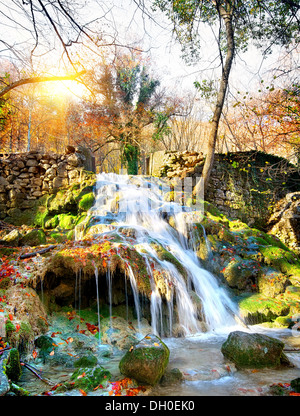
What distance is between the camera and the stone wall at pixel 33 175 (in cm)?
1042

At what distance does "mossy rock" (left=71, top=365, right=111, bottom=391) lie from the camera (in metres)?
2.91

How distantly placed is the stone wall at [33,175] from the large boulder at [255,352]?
868 cm

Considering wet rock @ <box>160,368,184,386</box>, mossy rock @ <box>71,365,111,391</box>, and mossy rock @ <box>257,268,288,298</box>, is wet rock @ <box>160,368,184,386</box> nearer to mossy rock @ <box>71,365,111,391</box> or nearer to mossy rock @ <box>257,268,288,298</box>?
mossy rock @ <box>71,365,111,391</box>

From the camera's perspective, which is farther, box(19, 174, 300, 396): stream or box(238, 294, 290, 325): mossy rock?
box(238, 294, 290, 325): mossy rock

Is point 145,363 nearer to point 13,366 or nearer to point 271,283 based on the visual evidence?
point 13,366

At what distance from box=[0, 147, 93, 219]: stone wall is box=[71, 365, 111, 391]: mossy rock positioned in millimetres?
8320

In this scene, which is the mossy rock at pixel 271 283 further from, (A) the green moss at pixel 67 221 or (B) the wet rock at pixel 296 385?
(A) the green moss at pixel 67 221

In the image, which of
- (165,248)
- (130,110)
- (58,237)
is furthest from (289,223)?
(130,110)

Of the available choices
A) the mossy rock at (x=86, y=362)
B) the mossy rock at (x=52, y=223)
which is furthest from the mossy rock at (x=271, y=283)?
the mossy rock at (x=52, y=223)

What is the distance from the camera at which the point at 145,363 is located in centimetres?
307

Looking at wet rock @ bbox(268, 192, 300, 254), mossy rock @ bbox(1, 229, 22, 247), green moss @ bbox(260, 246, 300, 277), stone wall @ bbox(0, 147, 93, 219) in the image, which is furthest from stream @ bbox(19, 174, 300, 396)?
wet rock @ bbox(268, 192, 300, 254)
